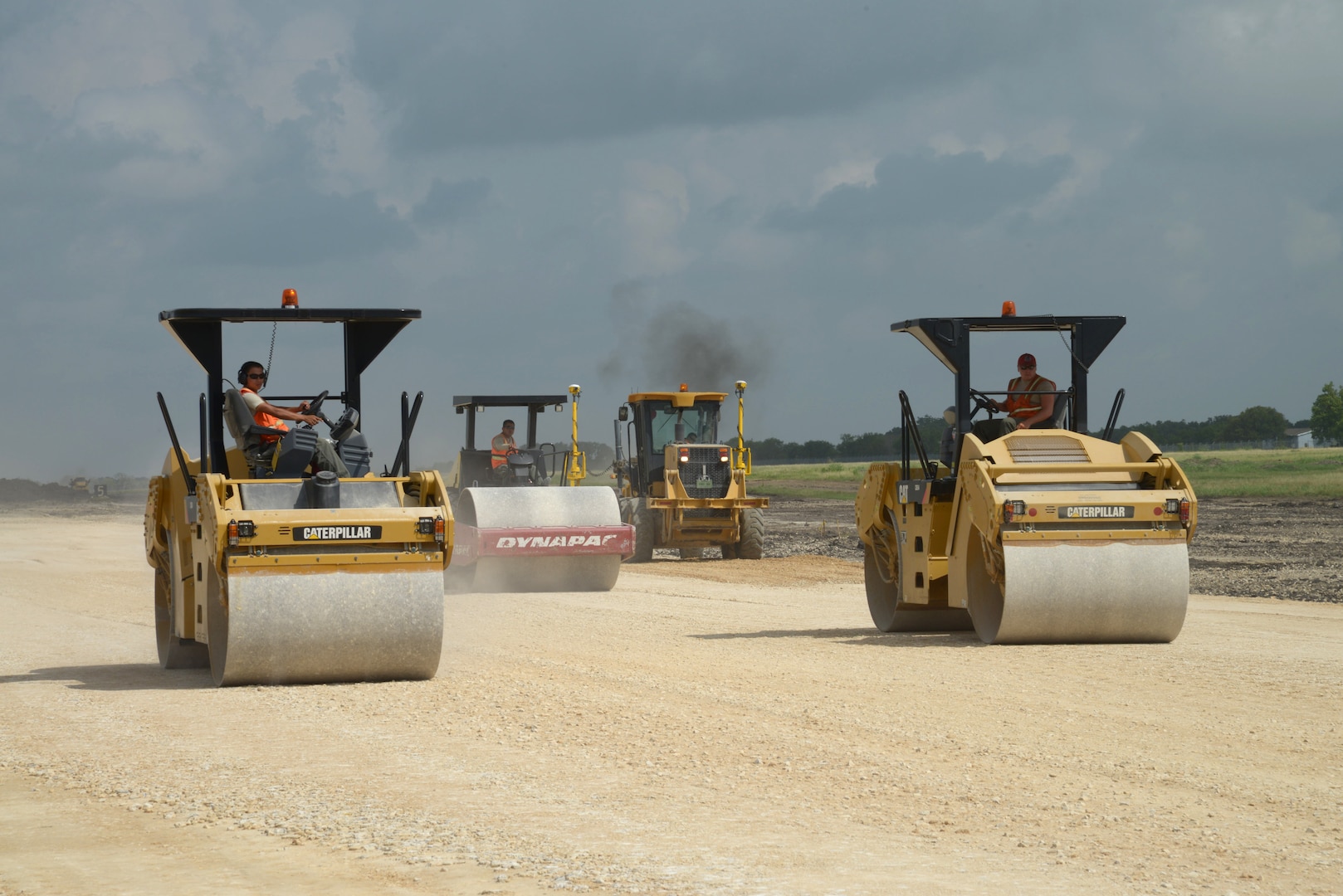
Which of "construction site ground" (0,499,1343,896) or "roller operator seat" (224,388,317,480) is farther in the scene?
"roller operator seat" (224,388,317,480)

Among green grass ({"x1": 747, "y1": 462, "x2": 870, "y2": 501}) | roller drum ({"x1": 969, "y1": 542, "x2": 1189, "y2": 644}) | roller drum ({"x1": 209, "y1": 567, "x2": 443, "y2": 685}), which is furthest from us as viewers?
green grass ({"x1": 747, "y1": 462, "x2": 870, "y2": 501})

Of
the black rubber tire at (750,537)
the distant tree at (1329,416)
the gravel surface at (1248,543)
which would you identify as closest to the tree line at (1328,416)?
the distant tree at (1329,416)

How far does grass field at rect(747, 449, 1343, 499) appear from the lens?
168ft

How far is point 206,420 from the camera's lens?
420 inches

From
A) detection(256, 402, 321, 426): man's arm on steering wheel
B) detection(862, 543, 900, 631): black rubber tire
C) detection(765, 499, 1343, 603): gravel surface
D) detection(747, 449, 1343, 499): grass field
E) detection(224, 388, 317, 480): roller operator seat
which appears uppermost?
detection(256, 402, 321, 426): man's arm on steering wheel

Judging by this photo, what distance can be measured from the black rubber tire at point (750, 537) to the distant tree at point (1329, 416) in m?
125

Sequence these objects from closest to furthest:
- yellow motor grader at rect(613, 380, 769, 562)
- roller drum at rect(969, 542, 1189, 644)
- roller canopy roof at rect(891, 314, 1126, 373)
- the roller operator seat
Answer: the roller operator seat, roller drum at rect(969, 542, 1189, 644), roller canopy roof at rect(891, 314, 1126, 373), yellow motor grader at rect(613, 380, 769, 562)

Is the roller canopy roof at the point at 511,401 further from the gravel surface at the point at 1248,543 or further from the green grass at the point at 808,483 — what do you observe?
the green grass at the point at 808,483

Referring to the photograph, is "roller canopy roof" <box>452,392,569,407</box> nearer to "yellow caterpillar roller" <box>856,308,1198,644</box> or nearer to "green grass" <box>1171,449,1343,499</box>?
"yellow caterpillar roller" <box>856,308,1198,644</box>

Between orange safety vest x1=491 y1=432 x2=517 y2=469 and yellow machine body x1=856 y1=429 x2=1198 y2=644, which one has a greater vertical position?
orange safety vest x1=491 y1=432 x2=517 y2=469

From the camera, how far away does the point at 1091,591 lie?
11.4m

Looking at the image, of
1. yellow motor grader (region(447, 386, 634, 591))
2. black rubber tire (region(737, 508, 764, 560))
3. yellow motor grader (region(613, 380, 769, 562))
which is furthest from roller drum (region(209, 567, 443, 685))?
black rubber tire (region(737, 508, 764, 560))

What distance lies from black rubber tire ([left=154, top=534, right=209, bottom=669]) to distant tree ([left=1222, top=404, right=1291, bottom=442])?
137 metres

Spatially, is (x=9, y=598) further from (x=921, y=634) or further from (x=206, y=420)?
(x=921, y=634)
